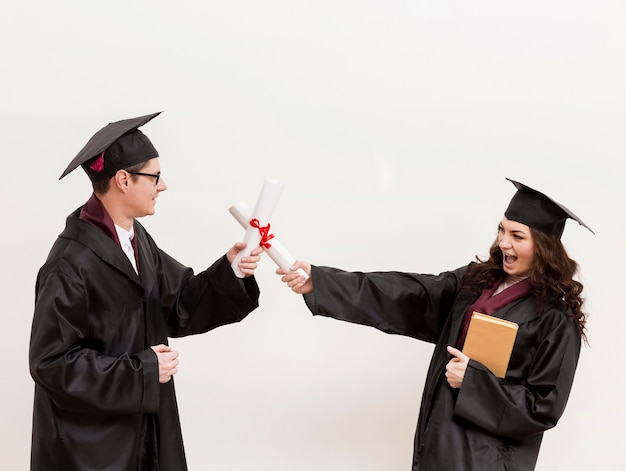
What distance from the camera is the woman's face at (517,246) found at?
11.8ft

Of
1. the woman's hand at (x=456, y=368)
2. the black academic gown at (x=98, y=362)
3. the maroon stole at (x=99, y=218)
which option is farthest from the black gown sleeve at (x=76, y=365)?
the woman's hand at (x=456, y=368)

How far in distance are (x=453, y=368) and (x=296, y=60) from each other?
91.5 inches

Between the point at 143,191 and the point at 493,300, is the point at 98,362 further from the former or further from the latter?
the point at 493,300

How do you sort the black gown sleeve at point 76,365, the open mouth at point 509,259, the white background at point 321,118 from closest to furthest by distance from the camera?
the black gown sleeve at point 76,365
the open mouth at point 509,259
the white background at point 321,118

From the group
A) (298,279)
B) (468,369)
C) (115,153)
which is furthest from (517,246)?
(115,153)

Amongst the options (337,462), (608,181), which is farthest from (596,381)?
(337,462)

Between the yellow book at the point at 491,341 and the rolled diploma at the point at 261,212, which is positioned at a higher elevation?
the rolled diploma at the point at 261,212

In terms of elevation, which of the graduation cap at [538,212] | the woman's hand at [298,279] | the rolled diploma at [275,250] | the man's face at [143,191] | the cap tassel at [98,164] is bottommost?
the woman's hand at [298,279]

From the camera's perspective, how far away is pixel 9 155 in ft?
16.9

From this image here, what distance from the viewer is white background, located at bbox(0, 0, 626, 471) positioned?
5148 millimetres

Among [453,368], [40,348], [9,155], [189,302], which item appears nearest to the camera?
[40,348]

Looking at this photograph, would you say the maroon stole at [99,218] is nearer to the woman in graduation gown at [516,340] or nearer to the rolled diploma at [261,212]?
the rolled diploma at [261,212]

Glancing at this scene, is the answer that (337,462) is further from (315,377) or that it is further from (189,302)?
(189,302)

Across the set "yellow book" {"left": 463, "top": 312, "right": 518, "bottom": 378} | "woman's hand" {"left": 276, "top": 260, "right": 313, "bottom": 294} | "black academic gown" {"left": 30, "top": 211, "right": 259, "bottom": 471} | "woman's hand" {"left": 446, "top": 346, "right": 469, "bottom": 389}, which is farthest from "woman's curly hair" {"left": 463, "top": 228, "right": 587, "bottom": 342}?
"black academic gown" {"left": 30, "top": 211, "right": 259, "bottom": 471}
